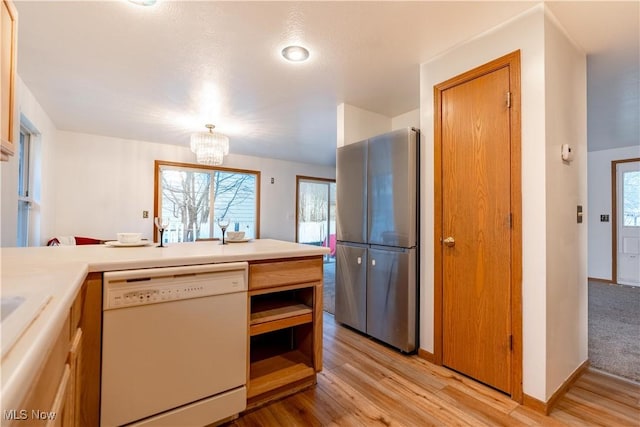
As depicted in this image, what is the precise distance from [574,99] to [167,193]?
521cm

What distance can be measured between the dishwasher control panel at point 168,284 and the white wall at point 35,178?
1.74 metres

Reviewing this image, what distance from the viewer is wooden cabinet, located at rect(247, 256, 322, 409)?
1.62 metres

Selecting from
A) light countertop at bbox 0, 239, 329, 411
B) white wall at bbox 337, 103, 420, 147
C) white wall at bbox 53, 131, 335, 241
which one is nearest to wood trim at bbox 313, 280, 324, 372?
light countertop at bbox 0, 239, 329, 411

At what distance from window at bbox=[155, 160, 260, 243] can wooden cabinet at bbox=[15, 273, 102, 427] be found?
3.48 meters

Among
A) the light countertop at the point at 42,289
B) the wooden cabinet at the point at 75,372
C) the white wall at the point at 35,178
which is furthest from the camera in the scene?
the white wall at the point at 35,178

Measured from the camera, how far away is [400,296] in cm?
232

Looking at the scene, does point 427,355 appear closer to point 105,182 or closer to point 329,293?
point 329,293

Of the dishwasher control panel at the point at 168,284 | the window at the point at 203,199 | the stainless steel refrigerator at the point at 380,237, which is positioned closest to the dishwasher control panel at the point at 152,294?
the dishwasher control panel at the point at 168,284

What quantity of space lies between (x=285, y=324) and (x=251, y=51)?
6.13 feet

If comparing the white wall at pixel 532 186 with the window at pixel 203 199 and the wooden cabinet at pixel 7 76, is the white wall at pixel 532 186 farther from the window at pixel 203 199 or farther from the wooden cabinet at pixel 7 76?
the window at pixel 203 199

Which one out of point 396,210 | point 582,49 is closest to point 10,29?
point 396,210

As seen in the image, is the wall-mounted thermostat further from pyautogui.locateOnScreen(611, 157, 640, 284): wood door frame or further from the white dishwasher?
pyautogui.locateOnScreen(611, 157, 640, 284): wood door frame

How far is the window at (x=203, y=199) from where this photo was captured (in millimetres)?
4879

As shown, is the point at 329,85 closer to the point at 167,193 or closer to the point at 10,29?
the point at 10,29
